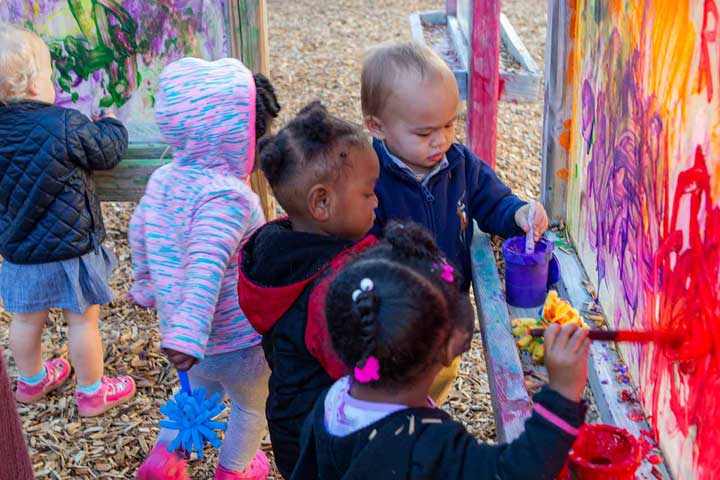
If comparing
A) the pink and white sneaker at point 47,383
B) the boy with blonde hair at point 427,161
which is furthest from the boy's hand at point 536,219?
the pink and white sneaker at point 47,383

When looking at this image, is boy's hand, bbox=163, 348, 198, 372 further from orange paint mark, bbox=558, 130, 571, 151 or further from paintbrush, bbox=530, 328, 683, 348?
orange paint mark, bbox=558, 130, 571, 151

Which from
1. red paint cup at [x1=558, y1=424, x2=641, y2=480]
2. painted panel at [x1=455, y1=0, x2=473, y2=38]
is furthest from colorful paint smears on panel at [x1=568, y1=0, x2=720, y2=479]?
painted panel at [x1=455, y1=0, x2=473, y2=38]

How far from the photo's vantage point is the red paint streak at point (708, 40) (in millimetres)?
1725

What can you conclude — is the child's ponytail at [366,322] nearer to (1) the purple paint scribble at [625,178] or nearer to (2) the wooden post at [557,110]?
(1) the purple paint scribble at [625,178]

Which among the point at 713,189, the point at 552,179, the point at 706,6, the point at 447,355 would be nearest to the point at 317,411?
the point at 447,355

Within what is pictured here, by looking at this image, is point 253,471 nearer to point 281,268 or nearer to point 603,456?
point 281,268

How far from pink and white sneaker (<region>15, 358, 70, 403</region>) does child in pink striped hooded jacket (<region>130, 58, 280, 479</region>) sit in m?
1.24

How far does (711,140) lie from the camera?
178 cm

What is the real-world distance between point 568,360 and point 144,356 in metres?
2.95

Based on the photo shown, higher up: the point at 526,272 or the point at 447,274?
the point at 447,274

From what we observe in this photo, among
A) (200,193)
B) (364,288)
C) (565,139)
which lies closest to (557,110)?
(565,139)

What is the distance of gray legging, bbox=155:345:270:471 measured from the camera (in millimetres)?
2855

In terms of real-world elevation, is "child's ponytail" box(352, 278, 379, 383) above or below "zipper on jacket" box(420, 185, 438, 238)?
above

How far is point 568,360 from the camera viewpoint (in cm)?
169
